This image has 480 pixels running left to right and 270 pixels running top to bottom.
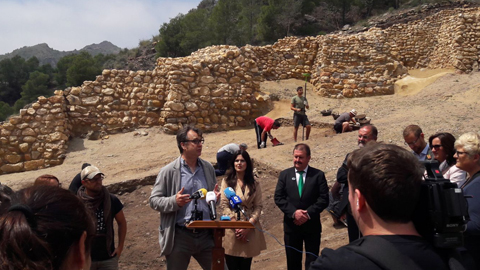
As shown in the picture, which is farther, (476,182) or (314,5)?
(314,5)

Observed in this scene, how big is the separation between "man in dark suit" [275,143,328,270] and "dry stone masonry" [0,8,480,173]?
30.2ft

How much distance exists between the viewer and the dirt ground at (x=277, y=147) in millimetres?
5992

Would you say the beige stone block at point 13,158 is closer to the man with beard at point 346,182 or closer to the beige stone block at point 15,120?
the beige stone block at point 15,120

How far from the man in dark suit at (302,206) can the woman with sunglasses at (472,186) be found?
142cm

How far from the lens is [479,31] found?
54.9 ft

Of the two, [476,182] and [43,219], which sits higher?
[43,219]

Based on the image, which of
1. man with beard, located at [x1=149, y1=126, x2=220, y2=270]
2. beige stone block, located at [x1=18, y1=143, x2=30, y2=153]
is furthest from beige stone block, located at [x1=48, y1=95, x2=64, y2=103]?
man with beard, located at [x1=149, y1=126, x2=220, y2=270]

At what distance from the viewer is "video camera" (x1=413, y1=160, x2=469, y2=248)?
1.53 metres

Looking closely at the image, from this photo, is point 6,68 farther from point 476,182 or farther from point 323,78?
point 476,182

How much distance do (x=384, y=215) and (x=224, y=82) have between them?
1248cm

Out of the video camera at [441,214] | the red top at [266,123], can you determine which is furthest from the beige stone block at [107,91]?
the video camera at [441,214]

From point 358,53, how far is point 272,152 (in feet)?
32.6

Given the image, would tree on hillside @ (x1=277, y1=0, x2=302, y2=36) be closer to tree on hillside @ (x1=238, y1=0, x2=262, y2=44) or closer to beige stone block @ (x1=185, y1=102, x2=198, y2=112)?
tree on hillside @ (x1=238, y1=0, x2=262, y2=44)

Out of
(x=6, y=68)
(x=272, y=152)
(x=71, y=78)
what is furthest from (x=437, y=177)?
(x=6, y=68)
